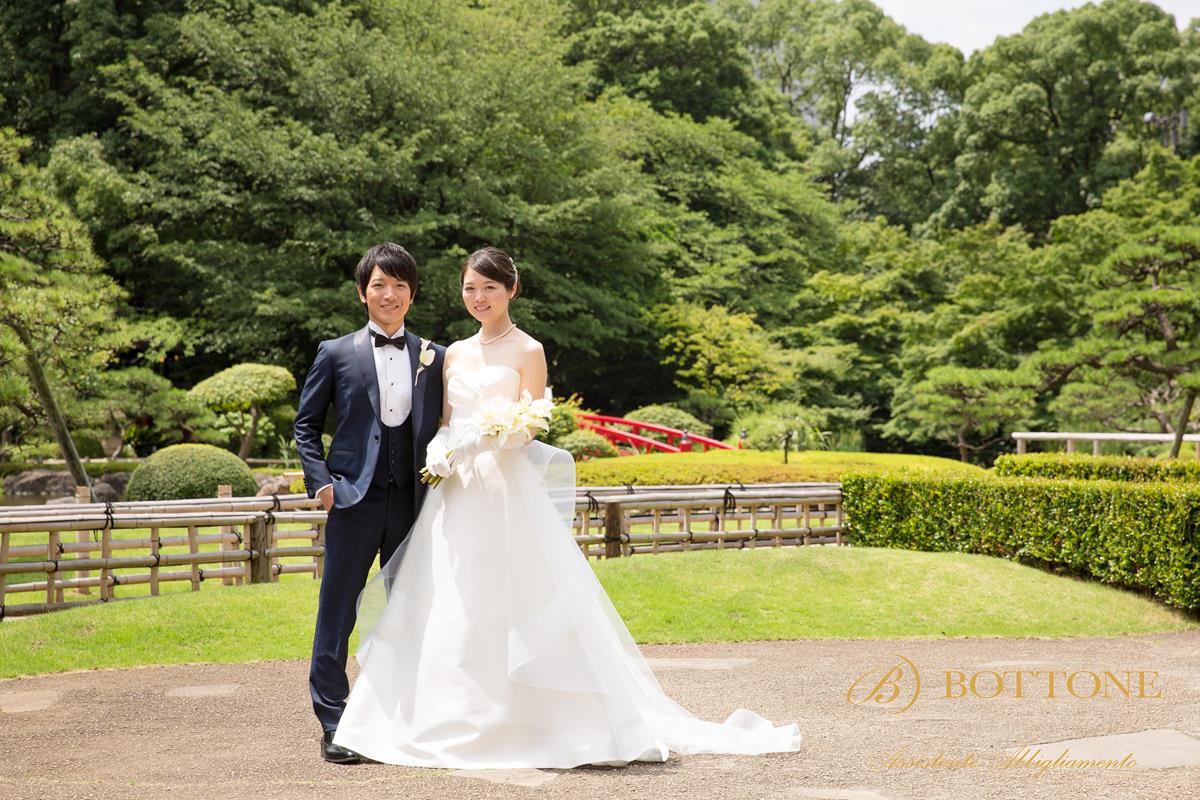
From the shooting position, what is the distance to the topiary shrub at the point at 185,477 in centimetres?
1445

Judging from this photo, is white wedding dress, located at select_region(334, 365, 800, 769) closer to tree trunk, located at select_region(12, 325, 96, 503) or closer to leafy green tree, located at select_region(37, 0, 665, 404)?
tree trunk, located at select_region(12, 325, 96, 503)

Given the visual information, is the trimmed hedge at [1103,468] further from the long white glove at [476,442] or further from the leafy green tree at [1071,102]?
the leafy green tree at [1071,102]

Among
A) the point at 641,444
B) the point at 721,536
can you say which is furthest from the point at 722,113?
the point at 721,536

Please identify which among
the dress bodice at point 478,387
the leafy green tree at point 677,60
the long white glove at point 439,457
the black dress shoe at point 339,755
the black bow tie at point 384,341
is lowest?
the black dress shoe at point 339,755

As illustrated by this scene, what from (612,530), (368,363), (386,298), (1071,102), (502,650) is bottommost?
(612,530)

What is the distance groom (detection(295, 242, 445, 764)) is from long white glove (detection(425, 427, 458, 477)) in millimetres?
104

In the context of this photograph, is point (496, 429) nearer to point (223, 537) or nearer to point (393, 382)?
point (393, 382)

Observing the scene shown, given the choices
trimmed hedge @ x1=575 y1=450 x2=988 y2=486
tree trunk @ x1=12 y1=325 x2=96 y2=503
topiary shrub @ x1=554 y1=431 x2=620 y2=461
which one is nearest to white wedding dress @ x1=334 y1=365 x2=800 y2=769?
trimmed hedge @ x1=575 y1=450 x2=988 y2=486

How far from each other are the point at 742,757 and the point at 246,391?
1811 cm

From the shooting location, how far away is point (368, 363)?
15.7 feet

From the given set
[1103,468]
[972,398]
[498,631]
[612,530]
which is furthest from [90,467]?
[972,398]

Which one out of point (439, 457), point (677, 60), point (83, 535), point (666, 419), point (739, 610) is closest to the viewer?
point (439, 457)

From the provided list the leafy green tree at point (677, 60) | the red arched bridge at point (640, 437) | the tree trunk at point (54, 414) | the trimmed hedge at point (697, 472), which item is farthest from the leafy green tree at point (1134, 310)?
the tree trunk at point (54, 414)

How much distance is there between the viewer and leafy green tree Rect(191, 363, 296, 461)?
68.9 feet
